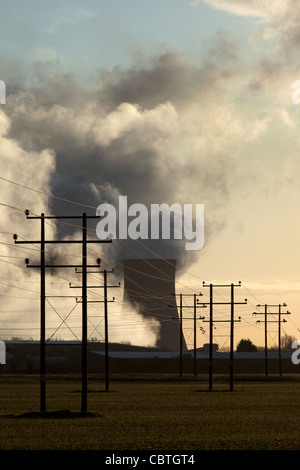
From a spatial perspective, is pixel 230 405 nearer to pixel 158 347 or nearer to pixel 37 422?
pixel 37 422

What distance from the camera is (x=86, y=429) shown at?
36938 mm

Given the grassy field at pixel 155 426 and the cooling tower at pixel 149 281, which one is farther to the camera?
the cooling tower at pixel 149 281

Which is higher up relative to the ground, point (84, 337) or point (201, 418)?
point (84, 337)

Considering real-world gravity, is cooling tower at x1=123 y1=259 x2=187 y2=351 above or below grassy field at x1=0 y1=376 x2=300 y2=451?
above

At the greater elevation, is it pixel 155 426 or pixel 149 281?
pixel 149 281

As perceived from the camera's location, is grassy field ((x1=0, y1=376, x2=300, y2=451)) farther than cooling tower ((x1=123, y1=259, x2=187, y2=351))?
No

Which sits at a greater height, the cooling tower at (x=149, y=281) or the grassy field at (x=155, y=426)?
the cooling tower at (x=149, y=281)

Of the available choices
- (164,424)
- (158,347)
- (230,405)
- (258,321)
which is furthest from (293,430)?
(158,347)

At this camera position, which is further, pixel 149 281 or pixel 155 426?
pixel 149 281
